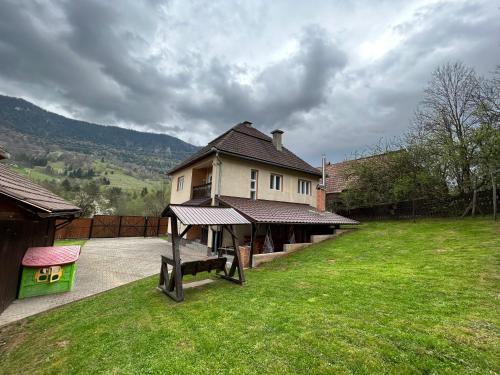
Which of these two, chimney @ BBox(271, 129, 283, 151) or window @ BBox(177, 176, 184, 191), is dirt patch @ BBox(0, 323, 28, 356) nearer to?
window @ BBox(177, 176, 184, 191)

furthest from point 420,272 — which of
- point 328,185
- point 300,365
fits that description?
point 328,185

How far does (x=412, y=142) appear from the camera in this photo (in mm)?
17734

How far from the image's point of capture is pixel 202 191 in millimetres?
16078

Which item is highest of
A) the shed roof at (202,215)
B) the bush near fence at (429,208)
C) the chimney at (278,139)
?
the chimney at (278,139)

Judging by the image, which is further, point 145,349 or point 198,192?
point 198,192

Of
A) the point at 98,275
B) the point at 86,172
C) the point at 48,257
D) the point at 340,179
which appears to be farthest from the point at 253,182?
the point at 86,172

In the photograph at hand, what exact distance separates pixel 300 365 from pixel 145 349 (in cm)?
256

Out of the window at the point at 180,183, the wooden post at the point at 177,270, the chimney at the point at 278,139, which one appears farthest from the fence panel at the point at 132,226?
the wooden post at the point at 177,270

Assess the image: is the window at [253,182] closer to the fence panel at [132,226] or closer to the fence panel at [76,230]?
the fence panel at [132,226]

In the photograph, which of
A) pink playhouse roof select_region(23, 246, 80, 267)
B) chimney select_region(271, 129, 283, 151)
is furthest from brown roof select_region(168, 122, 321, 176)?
pink playhouse roof select_region(23, 246, 80, 267)

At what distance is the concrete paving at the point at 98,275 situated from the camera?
6.48 m

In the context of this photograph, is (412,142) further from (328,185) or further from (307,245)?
(307,245)

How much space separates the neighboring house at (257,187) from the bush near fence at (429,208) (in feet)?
15.6

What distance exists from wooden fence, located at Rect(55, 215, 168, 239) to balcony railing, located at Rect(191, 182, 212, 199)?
1103 cm
